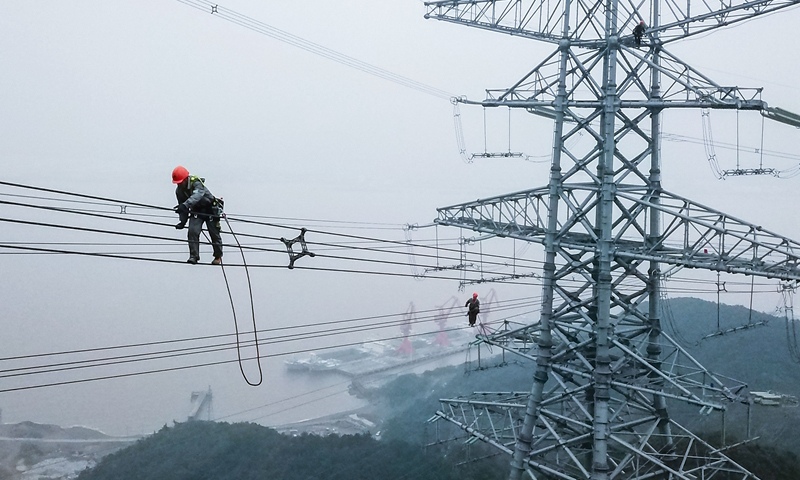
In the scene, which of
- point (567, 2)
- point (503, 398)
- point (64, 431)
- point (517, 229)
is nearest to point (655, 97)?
point (567, 2)

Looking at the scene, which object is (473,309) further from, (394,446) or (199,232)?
(394,446)

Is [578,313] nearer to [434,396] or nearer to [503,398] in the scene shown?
[503,398]

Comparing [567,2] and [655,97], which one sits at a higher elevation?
[567,2]

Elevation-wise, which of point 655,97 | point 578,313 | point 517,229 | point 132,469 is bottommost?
point 132,469

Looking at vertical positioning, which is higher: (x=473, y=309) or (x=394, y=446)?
(x=473, y=309)

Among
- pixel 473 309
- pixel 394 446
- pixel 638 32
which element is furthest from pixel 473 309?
pixel 394 446

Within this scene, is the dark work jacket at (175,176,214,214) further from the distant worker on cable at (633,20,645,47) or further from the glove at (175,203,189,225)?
the distant worker on cable at (633,20,645,47)

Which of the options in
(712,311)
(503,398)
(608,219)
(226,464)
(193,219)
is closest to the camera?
(193,219)
